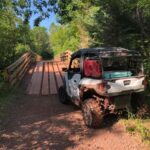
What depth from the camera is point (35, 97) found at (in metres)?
11.3

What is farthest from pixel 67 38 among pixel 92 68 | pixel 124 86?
pixel 124 86

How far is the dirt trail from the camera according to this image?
6477mm

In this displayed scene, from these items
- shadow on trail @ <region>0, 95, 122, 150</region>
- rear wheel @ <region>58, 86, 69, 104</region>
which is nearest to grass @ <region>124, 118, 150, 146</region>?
shadow on trail @ <region>0, 95, 122, 150</region>

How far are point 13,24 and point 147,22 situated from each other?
1010cm

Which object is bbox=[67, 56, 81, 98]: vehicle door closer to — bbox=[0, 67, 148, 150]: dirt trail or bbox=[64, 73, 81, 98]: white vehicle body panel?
bbox=[64, 73, 81, 98]: white vehicle body panel

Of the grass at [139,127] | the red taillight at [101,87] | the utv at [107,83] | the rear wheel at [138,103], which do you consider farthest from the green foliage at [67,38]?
the red taillight at [101,87]

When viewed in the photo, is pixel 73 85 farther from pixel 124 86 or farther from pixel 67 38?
pixel 67 38

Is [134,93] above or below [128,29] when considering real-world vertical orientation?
below

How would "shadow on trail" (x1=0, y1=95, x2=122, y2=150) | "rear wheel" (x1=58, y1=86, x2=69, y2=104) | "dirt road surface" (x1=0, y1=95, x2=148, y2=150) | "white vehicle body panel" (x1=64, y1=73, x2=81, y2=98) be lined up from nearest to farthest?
"dirt road surface" (x1=0, y1=95, x2=148, y2=150) < "shadow on trail" (x1=0, y1=95, x2=122, y2=150) < "white vehicle body panel" (x1=64, y1=73, x2=81, y2=98) < "rear wheel" (x1=58, y1=86, x2=69, y2=104)

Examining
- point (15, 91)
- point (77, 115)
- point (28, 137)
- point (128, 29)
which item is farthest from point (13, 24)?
point (28, 137)

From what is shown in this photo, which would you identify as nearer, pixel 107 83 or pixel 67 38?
pixel 107 83

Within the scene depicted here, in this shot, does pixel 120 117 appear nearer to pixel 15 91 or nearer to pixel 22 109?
pixel 22 109

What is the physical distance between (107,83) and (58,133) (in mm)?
1565

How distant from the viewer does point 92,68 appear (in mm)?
7500
